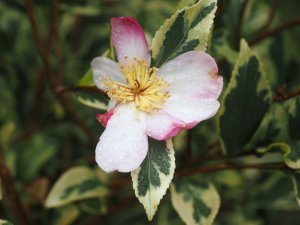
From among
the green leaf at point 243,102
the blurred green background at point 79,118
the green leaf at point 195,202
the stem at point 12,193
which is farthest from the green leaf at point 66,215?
the green leaf at point 243,102

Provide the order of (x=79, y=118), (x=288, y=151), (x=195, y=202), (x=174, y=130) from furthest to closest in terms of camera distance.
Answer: (x=79, y=118), (x=195, y=202), (x=288, y=151), (x=174, y=130)

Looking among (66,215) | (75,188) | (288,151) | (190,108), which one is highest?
(190,108)

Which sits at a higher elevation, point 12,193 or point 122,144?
point 122,144

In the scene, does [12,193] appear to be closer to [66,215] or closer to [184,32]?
[66,215]

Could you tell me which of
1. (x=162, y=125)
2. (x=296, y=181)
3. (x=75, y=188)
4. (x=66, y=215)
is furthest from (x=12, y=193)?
(x=296, y=181)

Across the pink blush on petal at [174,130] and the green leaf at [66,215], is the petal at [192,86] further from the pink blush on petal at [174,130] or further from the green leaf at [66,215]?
the green leaf at [66,215]
